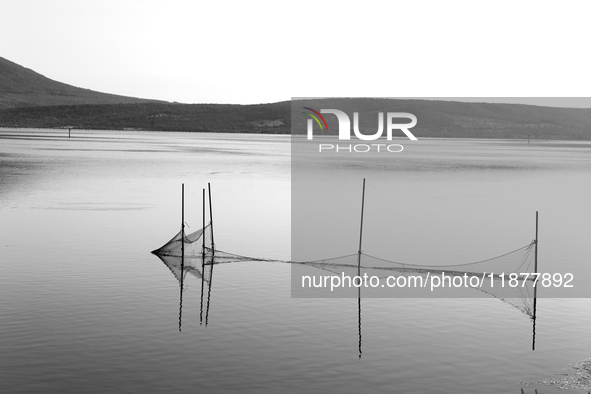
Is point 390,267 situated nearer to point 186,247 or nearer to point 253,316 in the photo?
point 186,247

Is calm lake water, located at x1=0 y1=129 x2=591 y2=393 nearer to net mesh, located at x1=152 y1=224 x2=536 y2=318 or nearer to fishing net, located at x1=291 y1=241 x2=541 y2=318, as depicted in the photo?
net mesh, located at x1=152 y1=224 x2=536 y2=318

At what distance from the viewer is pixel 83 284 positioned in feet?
71.9

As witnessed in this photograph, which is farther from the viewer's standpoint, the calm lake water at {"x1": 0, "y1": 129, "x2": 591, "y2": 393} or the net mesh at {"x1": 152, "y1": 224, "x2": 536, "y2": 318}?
the net mesh at {"x1": 152, "y1": 224, "x2": 536, "y2": 318}

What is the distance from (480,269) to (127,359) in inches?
542

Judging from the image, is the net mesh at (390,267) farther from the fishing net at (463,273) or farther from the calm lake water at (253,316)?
the calm lake water at (253,316)

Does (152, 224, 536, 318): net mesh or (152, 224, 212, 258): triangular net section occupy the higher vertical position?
(152, 224, 212, 258): triangular net section

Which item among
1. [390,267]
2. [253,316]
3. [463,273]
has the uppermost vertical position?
[390,267]

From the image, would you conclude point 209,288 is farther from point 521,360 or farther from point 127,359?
point 521,360

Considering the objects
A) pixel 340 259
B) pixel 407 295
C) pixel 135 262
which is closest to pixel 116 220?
pixel 135 262

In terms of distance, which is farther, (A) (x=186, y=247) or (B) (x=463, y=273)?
(A) (x=186, y=247)

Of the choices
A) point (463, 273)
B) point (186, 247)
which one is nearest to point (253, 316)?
point (186, 247)

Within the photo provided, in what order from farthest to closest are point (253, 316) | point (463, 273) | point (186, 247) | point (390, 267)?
point (186, 247)
point (390, 267)
point (463, 273)
point (253, 316)

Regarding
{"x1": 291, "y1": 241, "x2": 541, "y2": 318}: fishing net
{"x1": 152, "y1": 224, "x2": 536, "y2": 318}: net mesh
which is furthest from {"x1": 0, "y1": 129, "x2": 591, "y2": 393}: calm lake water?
{"x1": 291, "y1": 241, "x2": 541, "y2": 318}: fishing net

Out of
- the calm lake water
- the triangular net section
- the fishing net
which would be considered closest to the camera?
the calm lake water
